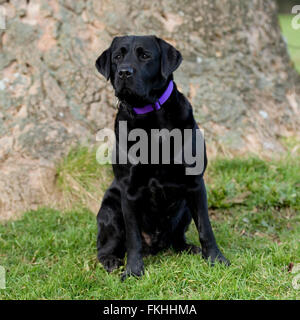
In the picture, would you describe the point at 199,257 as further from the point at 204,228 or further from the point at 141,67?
the point at 141,67

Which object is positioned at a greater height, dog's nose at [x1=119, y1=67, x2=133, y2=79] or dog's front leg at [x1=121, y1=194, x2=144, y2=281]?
dog's nose at [x1=119, y1=67, x2=133, y2=79]

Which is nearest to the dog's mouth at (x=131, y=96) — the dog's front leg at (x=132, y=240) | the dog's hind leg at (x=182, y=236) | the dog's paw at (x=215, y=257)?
the dog's front leg at (x=132, y=240)

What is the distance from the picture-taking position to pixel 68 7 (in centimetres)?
502

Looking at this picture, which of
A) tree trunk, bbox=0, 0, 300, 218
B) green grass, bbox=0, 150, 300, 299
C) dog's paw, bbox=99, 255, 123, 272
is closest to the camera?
green grass, bbox=0, 150, 300, 299

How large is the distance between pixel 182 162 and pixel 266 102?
261 centimetres

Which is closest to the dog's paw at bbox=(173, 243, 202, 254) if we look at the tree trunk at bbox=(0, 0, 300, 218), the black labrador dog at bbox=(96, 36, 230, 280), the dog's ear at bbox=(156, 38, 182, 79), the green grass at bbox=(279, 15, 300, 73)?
the black labrador dog at bbox=(96, 36, 230, 280)

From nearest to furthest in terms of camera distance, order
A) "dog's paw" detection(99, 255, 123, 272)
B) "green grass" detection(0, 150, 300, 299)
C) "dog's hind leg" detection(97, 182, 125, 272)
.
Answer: "green grass" detection(0, 150, 300, 299) → "dog's paw" detection(99, 255, 123, 272) → "dog's hind leg" detection(97, 182, 125, 272)

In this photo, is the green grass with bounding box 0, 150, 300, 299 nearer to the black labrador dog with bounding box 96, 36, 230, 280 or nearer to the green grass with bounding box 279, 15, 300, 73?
the black labrador dog with bounding box 96, 36, 230, 280

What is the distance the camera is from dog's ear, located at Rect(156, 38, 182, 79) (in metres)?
3.09

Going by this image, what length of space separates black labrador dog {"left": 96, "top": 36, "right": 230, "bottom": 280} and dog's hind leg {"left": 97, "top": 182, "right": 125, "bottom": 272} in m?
0.06

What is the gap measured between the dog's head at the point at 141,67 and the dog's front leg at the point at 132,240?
711mm

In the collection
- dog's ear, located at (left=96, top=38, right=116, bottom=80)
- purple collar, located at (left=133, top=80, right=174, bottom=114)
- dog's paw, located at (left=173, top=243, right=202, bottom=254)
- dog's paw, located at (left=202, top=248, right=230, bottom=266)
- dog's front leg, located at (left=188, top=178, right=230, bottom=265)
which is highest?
dog's ear, located at (left=96, top=38, right=116, bottom=80)

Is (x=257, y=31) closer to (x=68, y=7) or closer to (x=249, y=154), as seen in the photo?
(x=249, y=154)
